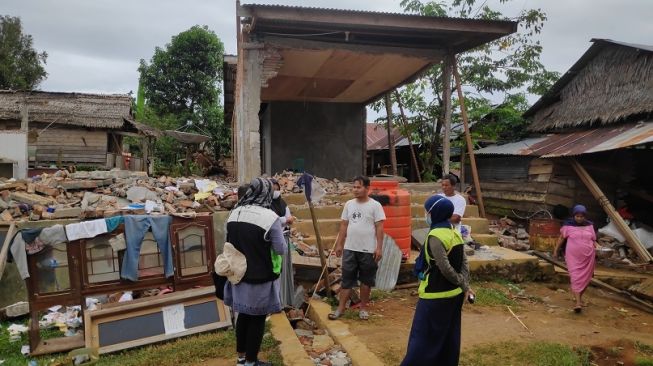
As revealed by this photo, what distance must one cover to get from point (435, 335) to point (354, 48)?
21.1 feet

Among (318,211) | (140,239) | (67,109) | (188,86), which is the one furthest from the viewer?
(188,86)

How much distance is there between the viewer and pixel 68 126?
1853 centimetres

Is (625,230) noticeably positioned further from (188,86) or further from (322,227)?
(188,86)

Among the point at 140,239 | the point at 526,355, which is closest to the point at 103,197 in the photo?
the point at 140,239

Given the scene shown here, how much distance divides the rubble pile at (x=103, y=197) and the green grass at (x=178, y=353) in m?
1.82

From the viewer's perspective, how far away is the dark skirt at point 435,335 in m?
3.01

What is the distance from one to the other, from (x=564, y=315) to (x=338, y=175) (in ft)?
28.7

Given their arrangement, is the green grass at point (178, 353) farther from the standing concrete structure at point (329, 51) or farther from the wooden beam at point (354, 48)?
the wooden beam at point (354, 48)

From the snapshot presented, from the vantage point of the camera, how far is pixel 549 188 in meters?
9.94

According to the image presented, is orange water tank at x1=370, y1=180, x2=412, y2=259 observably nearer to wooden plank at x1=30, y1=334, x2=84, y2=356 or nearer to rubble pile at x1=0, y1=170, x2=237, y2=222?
rubble pile at x1=0, y1=170, x2=237, y2=222

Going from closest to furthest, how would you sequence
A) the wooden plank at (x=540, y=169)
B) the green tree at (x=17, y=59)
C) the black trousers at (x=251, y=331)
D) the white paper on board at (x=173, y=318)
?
the black trousers at (x=251, y=331)
the white paper on board at (x=173, y=318)
the wooden plank at (x=540, y=169)
the green tree at (x=17, y=59)

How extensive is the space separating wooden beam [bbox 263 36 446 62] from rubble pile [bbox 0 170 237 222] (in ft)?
9.46

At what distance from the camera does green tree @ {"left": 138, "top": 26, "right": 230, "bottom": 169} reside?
73.3 ft

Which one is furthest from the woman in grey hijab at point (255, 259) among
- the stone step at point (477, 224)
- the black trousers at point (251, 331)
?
the stone step at point (477, 224)
